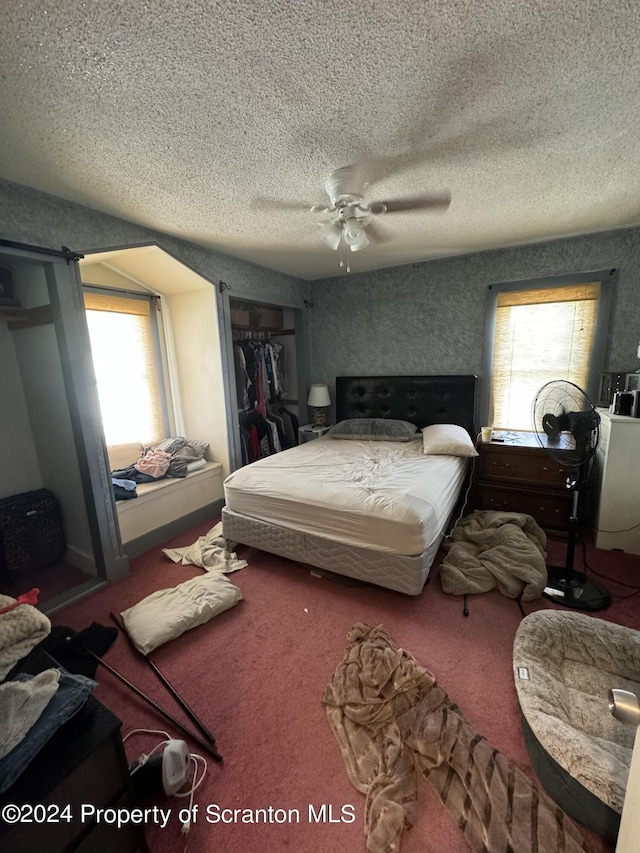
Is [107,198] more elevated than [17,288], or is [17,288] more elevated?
[107,198]

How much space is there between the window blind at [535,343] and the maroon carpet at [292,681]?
1349 mm

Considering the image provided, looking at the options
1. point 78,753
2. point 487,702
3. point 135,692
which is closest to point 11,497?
point 135,692

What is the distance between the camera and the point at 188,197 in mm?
1854

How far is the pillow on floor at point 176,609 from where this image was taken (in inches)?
67.8

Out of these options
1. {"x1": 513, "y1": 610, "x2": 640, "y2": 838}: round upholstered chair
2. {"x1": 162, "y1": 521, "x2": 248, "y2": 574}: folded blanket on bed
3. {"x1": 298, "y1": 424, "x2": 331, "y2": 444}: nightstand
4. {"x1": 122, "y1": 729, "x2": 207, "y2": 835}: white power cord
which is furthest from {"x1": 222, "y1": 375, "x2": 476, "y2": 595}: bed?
{"x1": 122, "y1": 729, "x2": 207, "y2": 835}: white power cord

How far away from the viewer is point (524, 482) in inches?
105

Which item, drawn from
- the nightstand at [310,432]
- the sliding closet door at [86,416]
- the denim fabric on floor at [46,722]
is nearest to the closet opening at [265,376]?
the nightstand at [310,432]

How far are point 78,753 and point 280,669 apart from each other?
96cm

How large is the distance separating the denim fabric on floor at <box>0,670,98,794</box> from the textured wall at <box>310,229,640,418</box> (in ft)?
11.0

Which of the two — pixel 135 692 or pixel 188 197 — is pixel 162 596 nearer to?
pixel 135 692

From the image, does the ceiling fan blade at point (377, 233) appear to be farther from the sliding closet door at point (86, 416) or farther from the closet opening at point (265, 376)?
the sliding closet door at point (86, 416)

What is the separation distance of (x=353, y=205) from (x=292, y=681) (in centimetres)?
233

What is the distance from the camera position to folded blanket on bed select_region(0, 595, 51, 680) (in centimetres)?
87

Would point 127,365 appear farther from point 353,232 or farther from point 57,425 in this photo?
point 353,232
